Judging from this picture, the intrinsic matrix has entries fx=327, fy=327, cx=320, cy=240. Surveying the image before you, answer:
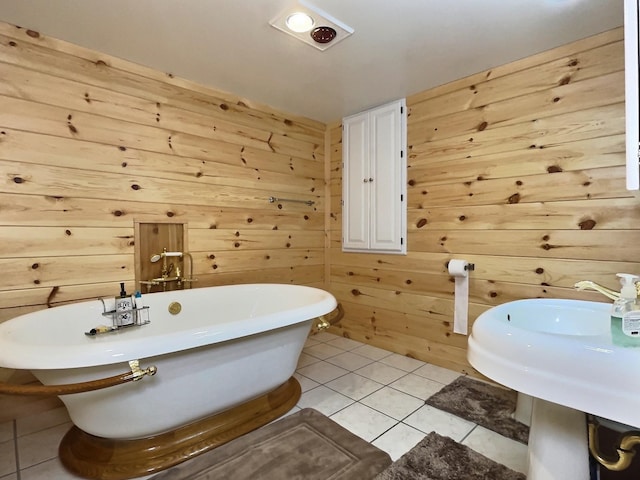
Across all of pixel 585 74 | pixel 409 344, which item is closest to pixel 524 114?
pixel 585 74

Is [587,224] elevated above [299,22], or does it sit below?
below

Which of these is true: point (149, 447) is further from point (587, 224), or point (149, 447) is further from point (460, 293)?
point (587, 224)

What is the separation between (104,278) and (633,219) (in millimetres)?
3000

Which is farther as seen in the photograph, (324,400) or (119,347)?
(324,400)

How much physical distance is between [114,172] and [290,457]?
192 cm

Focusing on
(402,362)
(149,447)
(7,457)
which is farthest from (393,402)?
(7,457)

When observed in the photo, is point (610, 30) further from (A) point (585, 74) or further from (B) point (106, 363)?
(B) point (106, 363)

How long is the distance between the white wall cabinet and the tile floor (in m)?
0.96

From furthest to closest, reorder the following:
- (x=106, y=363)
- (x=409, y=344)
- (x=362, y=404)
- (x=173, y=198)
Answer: (x=409, y=344), (x=173, y=198), (x=362, y=404), (x=106, y=363)

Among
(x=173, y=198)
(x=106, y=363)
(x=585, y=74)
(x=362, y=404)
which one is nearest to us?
(x=106, y=363)

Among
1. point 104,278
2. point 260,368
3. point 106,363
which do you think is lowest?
point 260,368

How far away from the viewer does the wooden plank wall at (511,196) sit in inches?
69.3

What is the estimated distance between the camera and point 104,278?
2.04 m

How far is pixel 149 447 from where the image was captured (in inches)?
56.2
